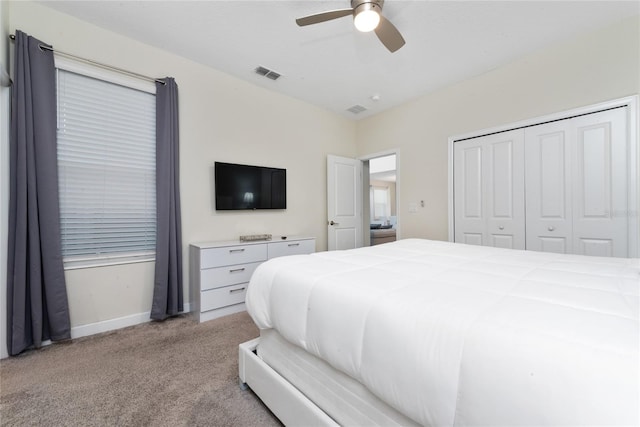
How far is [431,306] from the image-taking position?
0.80 metres

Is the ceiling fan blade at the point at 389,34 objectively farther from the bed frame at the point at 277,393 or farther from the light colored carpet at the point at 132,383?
the light colored carpet at the point at 132,383

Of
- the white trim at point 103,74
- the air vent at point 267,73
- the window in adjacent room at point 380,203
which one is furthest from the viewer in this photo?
the window in adjacent room at point 380,203

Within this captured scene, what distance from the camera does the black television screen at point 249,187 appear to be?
2984 millimetres

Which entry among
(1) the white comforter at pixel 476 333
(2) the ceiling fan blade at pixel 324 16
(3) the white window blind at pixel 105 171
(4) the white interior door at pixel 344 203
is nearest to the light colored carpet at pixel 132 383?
(1) the white comforter at pixel 476 333

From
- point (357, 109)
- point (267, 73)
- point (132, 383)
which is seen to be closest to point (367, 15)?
point (267, 73)

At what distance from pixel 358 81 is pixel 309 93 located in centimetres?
72

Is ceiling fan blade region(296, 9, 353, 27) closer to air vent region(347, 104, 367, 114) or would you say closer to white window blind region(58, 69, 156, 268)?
white window blind region(58, 69, 156, 268)

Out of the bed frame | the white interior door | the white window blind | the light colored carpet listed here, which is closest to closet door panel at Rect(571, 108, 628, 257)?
the white interior door

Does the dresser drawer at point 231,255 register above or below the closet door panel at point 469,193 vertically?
below

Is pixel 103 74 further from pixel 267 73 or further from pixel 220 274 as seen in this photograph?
pixel 220 274

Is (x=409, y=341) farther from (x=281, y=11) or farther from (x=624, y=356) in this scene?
(x=281, y=11)

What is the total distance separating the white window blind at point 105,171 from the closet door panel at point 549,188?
3.85 metres

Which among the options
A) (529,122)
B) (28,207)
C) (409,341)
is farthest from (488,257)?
(28,207)

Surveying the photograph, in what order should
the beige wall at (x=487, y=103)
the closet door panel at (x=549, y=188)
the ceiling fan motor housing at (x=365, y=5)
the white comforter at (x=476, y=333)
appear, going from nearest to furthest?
1. the white comforter at (x=476, y=333)
2. the ceiling fan motor housing at (x=365, y=5)
3. the beige wall at (x=487, y=103)
4. the closet door panel at (x=549, y=188)
